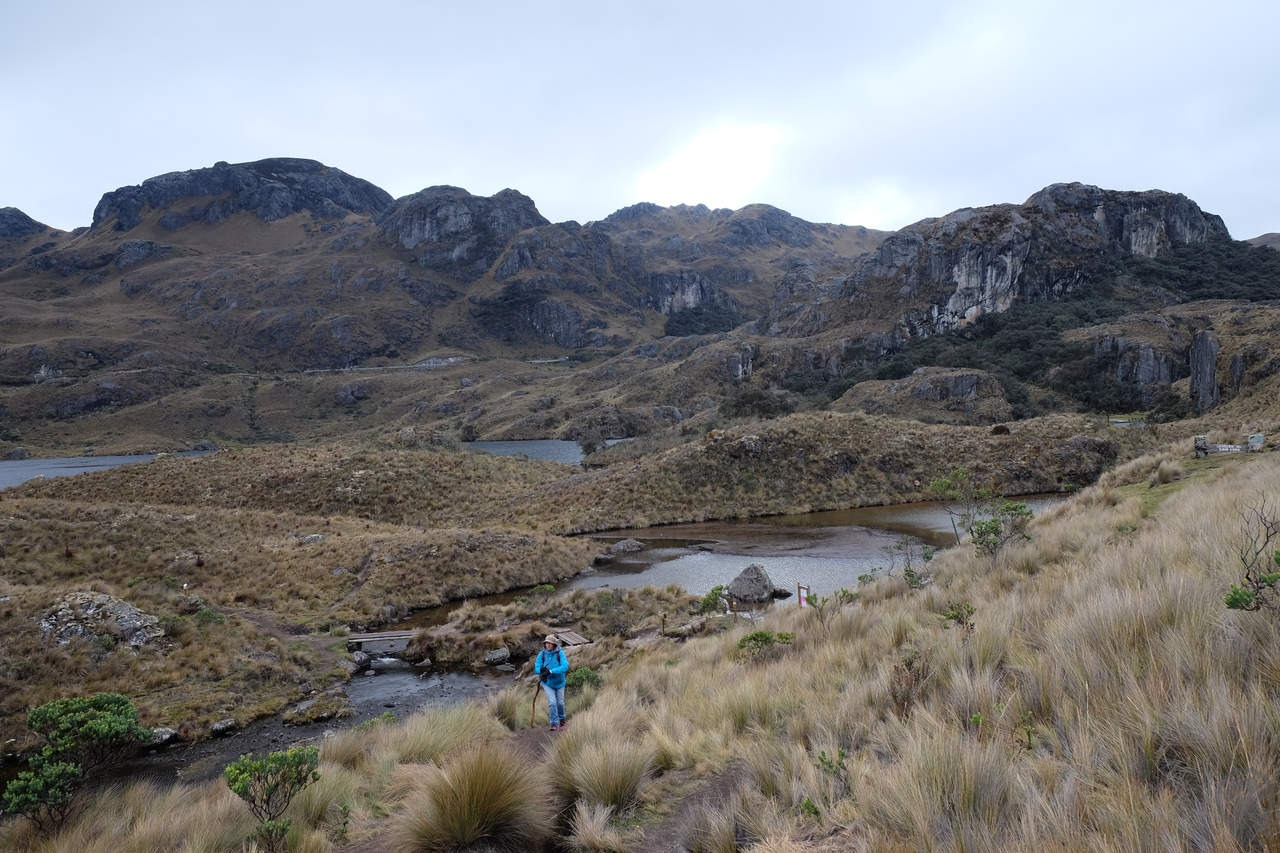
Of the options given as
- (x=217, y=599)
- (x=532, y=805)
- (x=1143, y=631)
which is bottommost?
(x=217, y=599)

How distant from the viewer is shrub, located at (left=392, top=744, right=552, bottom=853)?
14.6 feet

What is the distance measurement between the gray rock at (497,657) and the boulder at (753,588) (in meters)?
7.58

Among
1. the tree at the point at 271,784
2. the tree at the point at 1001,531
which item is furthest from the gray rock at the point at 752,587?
the tree at the point at 271,784

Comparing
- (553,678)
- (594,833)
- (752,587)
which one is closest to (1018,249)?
(752,587)

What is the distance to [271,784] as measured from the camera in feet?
17.9

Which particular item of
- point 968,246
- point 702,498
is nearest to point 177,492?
point 702,498

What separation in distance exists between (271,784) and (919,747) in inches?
219

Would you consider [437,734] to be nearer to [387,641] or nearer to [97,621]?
[387,641]

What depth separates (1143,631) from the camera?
14.1ft

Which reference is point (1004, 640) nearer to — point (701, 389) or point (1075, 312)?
point (701, 389)

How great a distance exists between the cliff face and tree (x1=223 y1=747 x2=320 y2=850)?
395 ft

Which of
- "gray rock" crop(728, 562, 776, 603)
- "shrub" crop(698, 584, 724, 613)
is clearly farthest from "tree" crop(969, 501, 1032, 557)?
"gray rock" crop(728, 562, 776, 603)

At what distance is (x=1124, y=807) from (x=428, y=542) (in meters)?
27.0

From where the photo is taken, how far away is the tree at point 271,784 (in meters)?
4.97
